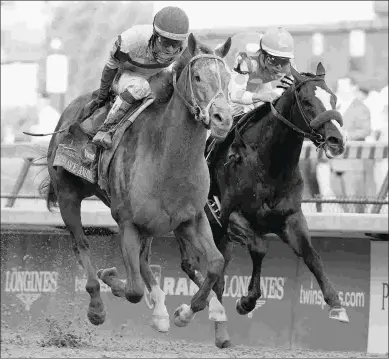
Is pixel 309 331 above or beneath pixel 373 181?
beneath

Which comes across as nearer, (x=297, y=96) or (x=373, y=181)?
(x=297, y=96)

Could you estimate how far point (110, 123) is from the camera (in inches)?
301

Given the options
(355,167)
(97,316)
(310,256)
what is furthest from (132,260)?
(355,167)

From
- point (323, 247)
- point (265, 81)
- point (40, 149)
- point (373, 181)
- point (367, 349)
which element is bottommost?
point (367, 349)

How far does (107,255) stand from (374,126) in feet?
10.3

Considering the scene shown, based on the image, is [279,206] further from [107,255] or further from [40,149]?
[107,255]

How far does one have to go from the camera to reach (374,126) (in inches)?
420

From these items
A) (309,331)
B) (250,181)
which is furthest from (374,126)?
(250,181)

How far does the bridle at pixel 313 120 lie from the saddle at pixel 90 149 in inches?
44.0

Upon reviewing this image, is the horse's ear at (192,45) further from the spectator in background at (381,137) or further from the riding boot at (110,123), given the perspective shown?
the spectator in background at (381,137)

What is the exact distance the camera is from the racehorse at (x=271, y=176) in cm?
783

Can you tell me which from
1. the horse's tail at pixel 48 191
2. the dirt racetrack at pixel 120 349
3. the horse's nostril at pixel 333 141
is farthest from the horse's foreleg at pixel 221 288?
the horse's nostril at pixel 333 141

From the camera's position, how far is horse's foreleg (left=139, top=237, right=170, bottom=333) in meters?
7.48

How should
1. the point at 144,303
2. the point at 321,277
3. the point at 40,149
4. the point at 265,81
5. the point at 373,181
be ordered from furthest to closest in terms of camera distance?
the point at 144,303, the point at 373,181, the point at 40,149, the point at 265,81, the point at 321,277
